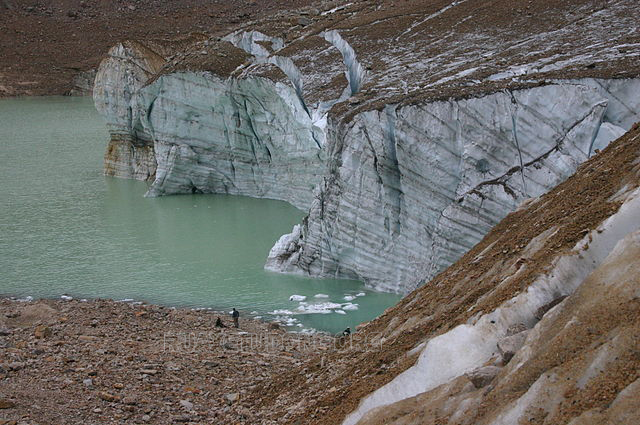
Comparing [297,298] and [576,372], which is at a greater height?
[576,372]

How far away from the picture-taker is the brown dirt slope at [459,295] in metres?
9.09

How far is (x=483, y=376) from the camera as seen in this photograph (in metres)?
7.79

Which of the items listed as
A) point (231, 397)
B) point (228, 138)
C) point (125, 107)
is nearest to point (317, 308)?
point (231, 397)

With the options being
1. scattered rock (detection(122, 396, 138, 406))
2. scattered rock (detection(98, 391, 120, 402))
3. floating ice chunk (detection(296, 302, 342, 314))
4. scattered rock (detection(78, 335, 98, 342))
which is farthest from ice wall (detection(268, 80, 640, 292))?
scattered rock (detection(98, 391, 120, 402))

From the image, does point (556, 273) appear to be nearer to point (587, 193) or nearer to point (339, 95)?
point (587, 193)

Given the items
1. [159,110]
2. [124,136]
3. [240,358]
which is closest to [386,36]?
[159,110]

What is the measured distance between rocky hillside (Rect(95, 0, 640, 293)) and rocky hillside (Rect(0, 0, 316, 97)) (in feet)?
139

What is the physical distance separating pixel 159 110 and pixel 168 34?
48.5m

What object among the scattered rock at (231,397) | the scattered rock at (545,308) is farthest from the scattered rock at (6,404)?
the scattered rock at (545,308)

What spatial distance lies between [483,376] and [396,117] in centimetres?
1272

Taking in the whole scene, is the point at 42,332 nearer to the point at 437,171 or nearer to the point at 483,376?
the point at 437,171

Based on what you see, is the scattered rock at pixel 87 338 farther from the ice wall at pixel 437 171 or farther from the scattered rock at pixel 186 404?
the ice wall at pixel 437 171

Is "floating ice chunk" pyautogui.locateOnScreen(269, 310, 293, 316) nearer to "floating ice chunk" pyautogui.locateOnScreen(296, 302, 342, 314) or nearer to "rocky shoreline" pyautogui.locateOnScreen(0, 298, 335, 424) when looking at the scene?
"floating ice chunk" pyautogui.locateOnScreen(296, 302, 342, 314)

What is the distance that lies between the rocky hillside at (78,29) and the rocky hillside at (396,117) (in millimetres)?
42302
